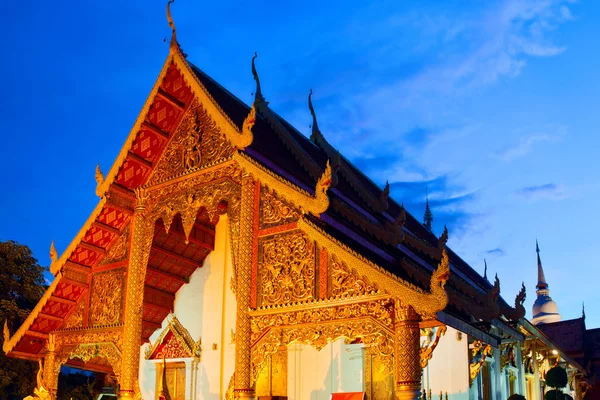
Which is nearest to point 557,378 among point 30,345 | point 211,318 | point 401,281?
point 401,281

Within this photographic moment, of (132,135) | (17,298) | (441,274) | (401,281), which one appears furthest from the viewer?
(17,298)

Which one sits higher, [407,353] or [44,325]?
[44,325]

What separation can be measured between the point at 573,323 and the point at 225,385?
19158mm

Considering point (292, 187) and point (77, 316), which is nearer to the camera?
point (292, 187)

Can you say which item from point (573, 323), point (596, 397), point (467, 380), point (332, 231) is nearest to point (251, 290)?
point (332, 231)

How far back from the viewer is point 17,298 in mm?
17219

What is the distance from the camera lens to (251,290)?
9.52 metres

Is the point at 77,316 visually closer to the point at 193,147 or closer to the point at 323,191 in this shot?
the point at 193,147

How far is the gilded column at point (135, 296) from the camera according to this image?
10.9m

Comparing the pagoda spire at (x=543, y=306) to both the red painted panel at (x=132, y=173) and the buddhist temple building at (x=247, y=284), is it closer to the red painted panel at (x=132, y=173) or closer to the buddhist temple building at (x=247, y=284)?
the buddhist temple building at (x=247, y=284)

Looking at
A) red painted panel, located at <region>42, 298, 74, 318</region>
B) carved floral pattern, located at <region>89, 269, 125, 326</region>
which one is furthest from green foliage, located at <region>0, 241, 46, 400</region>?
carved floral pattern, located at <region>89, 269, 125, 326</region>

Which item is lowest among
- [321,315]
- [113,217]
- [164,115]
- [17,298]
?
[321,315]

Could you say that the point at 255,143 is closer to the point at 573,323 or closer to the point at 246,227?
the point at 246,227

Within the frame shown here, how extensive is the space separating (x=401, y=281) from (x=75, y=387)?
1263cm
